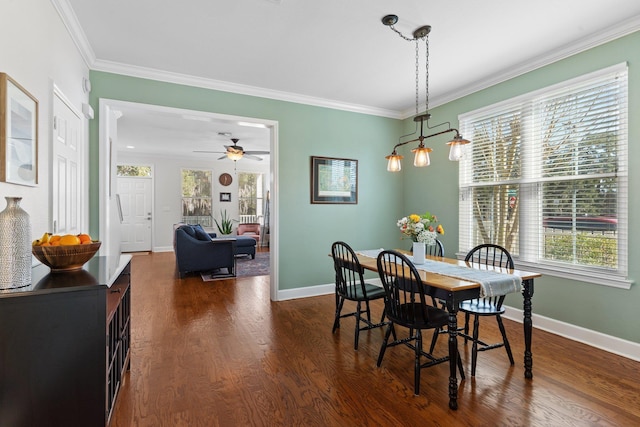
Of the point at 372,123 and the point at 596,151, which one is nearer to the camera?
the point at 596,151

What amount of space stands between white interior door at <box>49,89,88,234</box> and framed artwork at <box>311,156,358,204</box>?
260 cm

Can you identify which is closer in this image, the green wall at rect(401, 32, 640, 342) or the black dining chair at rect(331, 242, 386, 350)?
the green wall at rect(401, 32, 640, 342)

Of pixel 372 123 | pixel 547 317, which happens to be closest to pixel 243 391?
pixel 547 317

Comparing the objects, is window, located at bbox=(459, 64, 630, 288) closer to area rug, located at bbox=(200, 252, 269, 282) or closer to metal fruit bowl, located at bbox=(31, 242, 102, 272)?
area rug, located at bbox=(200, 252, 269, 282)

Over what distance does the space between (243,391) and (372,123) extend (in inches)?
158

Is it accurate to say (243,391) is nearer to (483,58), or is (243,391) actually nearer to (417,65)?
(417,65)

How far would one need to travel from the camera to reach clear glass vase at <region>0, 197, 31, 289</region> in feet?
4.36

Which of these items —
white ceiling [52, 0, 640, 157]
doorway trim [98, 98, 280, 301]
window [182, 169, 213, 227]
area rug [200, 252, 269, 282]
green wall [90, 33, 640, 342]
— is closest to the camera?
white ceiling [52, 0, 640, 157]

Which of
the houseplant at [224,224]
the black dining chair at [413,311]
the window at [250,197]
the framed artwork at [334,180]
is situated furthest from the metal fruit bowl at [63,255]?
the window at [250,197]

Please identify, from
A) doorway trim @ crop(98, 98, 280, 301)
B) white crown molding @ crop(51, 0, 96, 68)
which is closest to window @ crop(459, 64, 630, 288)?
doorway trim @ crop(98, 98, 280, 301)

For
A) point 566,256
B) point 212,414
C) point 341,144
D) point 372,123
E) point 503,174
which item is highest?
point 372,123

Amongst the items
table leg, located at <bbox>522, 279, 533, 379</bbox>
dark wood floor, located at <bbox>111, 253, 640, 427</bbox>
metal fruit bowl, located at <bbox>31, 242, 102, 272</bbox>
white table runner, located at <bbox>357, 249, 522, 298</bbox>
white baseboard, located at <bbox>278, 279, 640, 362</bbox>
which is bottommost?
dark wood floor, located at <bbox>111, 253, 640, 427</bbox>

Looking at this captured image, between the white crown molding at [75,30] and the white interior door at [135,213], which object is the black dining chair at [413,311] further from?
the white interior door at [135,213]

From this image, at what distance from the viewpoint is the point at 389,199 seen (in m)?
5.10
